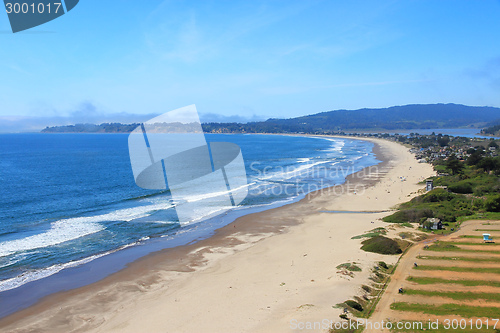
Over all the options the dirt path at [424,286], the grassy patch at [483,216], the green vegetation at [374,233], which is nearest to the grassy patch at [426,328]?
the dirt path at [424,286]

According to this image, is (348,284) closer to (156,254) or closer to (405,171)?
(156,254)

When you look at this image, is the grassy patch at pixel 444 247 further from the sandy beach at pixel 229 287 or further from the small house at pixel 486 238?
the sandy beach at pixel 229 287

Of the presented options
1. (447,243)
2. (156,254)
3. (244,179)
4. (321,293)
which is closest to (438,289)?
(321,293)

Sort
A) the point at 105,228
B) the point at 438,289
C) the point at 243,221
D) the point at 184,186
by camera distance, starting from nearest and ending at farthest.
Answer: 1. the point at 438,289
2. the point at 105,228
3. the point at 243,221
4. the point at 184,186

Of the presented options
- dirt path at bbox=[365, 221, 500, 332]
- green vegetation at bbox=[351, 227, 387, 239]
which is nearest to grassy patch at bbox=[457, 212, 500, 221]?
dirt path at bbox=[365, 221, 500, 332]

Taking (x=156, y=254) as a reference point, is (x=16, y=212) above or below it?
above

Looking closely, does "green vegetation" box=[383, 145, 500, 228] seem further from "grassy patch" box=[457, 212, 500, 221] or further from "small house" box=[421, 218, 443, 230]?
"small house" box=[421, 218, 443, 230]
